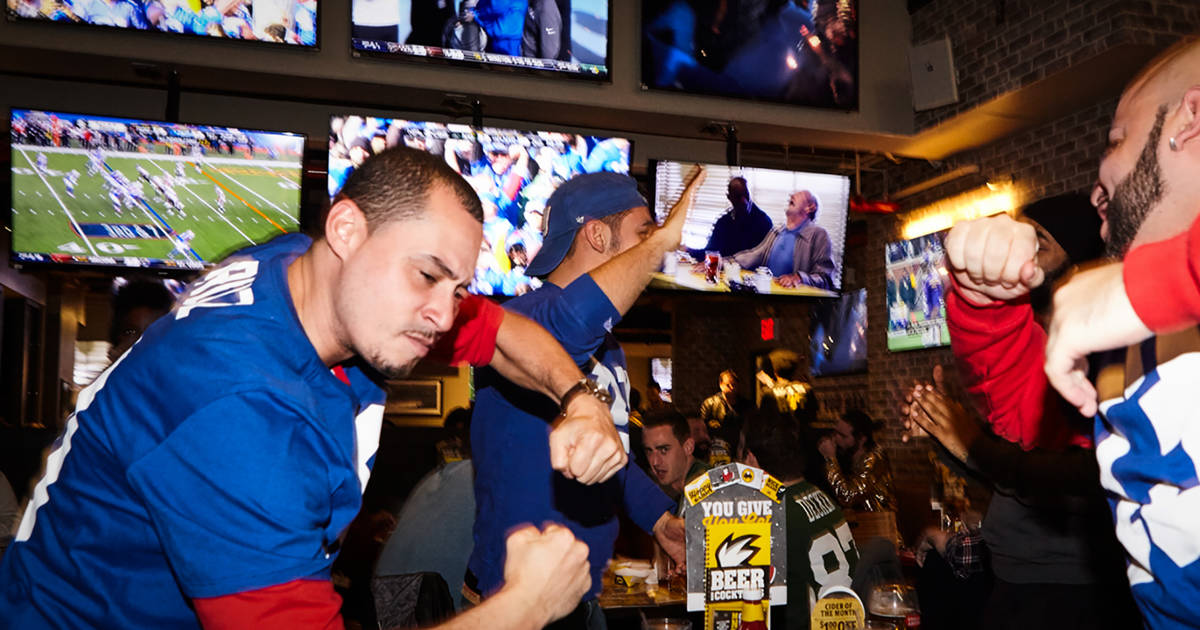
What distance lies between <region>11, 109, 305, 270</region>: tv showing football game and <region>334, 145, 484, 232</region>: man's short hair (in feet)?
11.3

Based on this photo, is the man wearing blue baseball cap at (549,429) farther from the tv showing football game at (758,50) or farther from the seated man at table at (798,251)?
the tv showing football game at (758,50)

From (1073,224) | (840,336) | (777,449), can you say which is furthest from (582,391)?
(840,336)

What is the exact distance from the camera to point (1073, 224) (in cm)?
223

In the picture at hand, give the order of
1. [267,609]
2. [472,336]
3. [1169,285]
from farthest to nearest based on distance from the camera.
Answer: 1. [472,336]
2. [267,609]
3. [1169,285]

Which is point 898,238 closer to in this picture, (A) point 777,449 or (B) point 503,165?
(B) point 503,165

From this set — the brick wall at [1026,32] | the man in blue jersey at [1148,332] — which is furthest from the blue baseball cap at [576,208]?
the brick wall at [1026,32]

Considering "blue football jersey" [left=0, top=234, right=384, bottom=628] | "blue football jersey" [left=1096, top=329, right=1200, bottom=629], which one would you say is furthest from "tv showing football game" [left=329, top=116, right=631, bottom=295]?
"blue football jersey" [left=1096, top=329, right=1200, bottom=629]

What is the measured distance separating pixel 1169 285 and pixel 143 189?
4.85 m

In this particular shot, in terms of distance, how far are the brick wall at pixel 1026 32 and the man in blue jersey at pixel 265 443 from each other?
15.4 ft

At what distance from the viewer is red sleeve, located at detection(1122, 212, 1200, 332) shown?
1034 mm

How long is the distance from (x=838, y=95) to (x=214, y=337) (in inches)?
209

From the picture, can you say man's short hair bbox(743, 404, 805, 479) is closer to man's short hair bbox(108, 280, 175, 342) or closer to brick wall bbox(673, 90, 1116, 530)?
brick wall bbox(673, 90, 1116, 530)

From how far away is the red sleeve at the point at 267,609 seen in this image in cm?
117

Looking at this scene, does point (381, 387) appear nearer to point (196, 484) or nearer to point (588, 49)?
point (196, 484)
